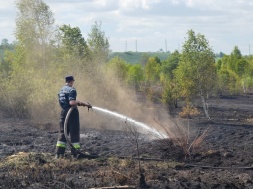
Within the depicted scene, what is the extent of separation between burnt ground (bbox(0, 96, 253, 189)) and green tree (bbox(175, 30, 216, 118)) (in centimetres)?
837

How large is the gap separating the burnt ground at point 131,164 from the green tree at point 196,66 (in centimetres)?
837

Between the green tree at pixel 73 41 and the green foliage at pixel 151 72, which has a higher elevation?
the green tree at pixel 73 41

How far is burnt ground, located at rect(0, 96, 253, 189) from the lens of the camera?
30.4ft

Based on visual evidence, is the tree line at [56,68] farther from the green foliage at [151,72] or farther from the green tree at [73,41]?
the green foliage at [151,72]

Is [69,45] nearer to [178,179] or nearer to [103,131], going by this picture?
[103,131]

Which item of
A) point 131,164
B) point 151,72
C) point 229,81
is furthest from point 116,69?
point 131,164

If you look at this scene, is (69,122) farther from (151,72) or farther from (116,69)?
(151,72)

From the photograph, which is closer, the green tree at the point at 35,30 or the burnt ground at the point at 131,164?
the burnt ground at the point at 131,164

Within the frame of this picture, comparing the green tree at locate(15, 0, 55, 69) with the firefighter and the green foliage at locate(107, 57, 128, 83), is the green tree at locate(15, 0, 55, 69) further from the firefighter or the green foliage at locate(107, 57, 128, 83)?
the firefighter

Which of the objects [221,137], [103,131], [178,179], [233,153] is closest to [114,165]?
[178,179]

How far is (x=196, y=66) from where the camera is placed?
24281mm

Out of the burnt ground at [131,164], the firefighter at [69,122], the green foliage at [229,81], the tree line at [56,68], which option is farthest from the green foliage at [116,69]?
the firefighter at [69,122]

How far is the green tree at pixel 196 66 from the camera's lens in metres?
24.3

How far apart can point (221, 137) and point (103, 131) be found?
4212 millimetres
